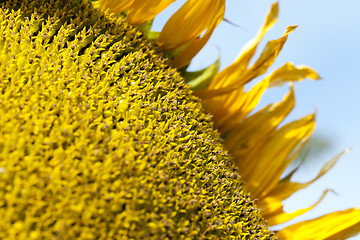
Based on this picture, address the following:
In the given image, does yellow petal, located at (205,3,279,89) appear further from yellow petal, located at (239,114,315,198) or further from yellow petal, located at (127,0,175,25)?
yellow petal, located at (127,0,175,25)

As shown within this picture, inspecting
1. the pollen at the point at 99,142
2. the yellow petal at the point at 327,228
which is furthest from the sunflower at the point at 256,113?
the pollen at the point at 99,142

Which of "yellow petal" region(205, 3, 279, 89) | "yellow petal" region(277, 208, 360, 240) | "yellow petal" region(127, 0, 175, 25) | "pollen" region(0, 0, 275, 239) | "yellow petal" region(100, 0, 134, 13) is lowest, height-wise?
"pollen" region(0, 0, 275, 239)

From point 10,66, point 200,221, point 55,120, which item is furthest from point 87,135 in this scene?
point 200,221

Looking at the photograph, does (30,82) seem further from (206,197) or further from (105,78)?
(206,197)

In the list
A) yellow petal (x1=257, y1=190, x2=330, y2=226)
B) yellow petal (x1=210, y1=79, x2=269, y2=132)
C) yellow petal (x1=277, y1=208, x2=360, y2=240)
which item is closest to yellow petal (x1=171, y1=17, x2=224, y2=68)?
yellow petal (x1=210, y1=79, x2=269, y2=132)

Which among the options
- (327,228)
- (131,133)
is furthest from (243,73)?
(131,133)
